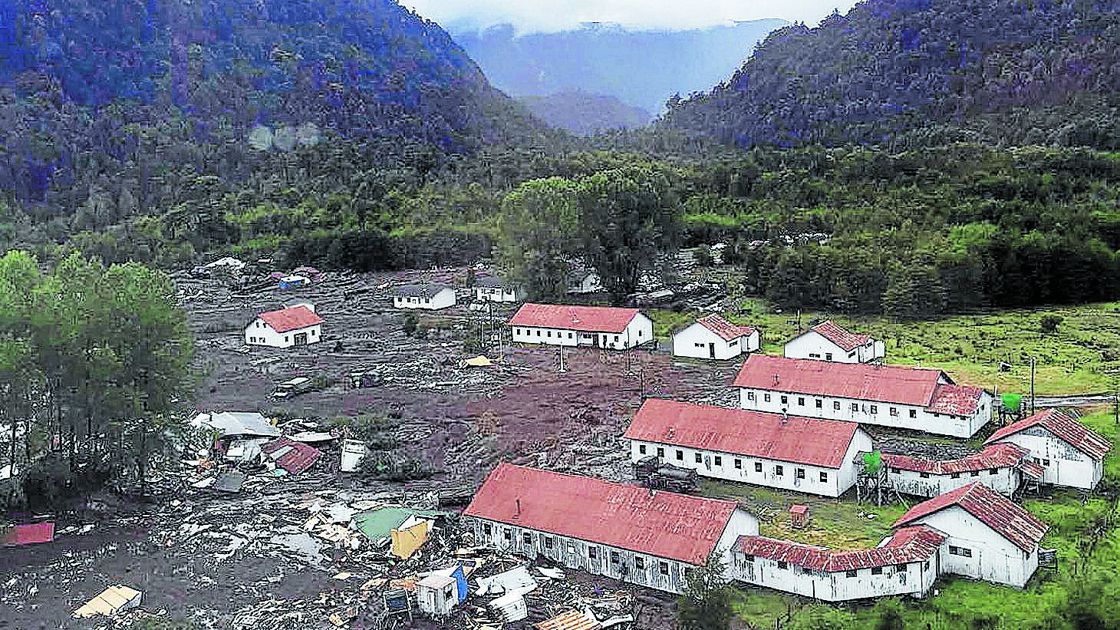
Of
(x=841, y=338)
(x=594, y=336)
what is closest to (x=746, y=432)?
(x=841, y=338)

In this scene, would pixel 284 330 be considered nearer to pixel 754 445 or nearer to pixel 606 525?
pixel 754 445

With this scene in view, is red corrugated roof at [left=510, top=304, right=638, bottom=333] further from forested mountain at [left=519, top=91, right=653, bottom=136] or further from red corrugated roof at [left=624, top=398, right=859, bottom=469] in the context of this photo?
forested mountain at [left=519, top=91, right=653, bottom=136]

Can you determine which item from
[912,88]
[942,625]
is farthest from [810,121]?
[942,625]

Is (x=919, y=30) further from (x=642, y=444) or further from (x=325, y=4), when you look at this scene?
(x=642, y=444)

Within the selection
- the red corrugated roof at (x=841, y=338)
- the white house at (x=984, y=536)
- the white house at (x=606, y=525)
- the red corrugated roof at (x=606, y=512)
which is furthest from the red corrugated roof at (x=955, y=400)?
the red corrugated roof at (x=606, y=512)

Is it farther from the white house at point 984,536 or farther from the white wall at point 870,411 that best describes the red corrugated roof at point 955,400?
the white house at point 984,536

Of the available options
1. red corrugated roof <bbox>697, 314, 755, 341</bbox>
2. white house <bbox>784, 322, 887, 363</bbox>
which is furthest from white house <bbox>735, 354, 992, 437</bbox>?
red corrugated roof <bbox>697, 314, 755, 341</bbox>
